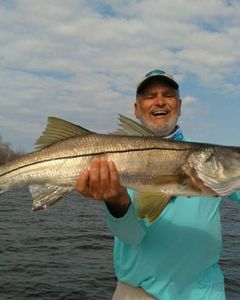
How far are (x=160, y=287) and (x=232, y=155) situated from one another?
1416 mm

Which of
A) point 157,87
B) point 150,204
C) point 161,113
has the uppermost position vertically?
point 157,87

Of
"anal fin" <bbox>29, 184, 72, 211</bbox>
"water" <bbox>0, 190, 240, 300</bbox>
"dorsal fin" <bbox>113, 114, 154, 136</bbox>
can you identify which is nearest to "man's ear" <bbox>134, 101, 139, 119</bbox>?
"dorsal fin" <bbox>113, 114, 154, 136</bbox>

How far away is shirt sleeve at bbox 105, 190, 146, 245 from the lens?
4.09 metres

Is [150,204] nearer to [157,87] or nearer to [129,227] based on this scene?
[129,227]

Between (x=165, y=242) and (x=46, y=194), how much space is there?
121 centimetres

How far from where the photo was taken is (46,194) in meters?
4.17

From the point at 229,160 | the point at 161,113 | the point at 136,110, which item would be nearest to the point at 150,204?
the point at 229,160

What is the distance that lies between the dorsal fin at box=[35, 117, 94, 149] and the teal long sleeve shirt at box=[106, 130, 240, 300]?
2.63 ft

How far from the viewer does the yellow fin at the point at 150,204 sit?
12.9 feet

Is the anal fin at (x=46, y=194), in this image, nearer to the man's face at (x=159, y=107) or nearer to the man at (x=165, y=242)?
the man at (x=165, y=242)

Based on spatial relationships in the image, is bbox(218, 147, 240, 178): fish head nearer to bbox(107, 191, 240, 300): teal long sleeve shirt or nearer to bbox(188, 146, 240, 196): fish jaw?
bbox(188, 146, 240, 196): fish jaw

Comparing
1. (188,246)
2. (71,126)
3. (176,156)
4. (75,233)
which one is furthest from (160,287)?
(75,233)

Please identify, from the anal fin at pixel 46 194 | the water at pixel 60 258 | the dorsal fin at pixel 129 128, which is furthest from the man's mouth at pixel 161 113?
the water at pixel 60 258

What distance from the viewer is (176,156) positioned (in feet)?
13.3
